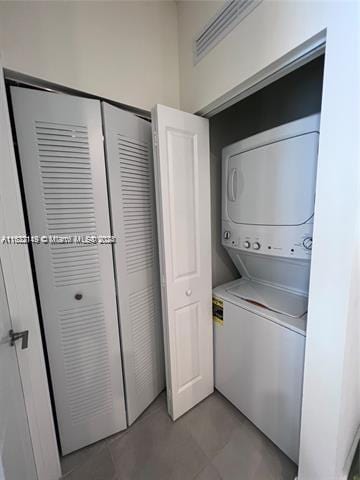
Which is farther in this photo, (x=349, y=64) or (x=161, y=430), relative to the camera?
(x=161, y=430)

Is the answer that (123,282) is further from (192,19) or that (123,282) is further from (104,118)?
(192,19)

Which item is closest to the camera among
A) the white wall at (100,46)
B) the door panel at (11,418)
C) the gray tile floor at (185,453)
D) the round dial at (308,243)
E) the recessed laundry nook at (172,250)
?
the door panel at (11,418)

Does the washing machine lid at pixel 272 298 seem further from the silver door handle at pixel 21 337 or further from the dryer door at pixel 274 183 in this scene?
the silver door handle at pixel 21 337

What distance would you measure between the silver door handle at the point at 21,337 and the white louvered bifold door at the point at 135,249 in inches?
18.7

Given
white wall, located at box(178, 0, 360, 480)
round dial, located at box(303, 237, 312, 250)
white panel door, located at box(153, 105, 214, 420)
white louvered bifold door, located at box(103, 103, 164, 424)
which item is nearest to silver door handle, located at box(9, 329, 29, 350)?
white louvered bifold door, located at box(103, 103, 164, 424)

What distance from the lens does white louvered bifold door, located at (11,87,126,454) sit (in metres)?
1.04

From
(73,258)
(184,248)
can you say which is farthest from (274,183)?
(73,258)

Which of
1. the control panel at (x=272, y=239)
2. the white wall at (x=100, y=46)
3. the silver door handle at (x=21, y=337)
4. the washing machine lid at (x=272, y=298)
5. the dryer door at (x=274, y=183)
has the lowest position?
the washing machine lid at (x=272, y=298)

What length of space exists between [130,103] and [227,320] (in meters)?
1.62

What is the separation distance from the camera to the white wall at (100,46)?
996mm

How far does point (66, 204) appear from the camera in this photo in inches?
43.9

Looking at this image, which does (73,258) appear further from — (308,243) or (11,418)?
(308,243)

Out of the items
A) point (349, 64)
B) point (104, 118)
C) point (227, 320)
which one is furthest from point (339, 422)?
point (104, 118)

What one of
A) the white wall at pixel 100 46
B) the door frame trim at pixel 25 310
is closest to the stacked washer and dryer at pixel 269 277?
the white wall at pixel 100 46
